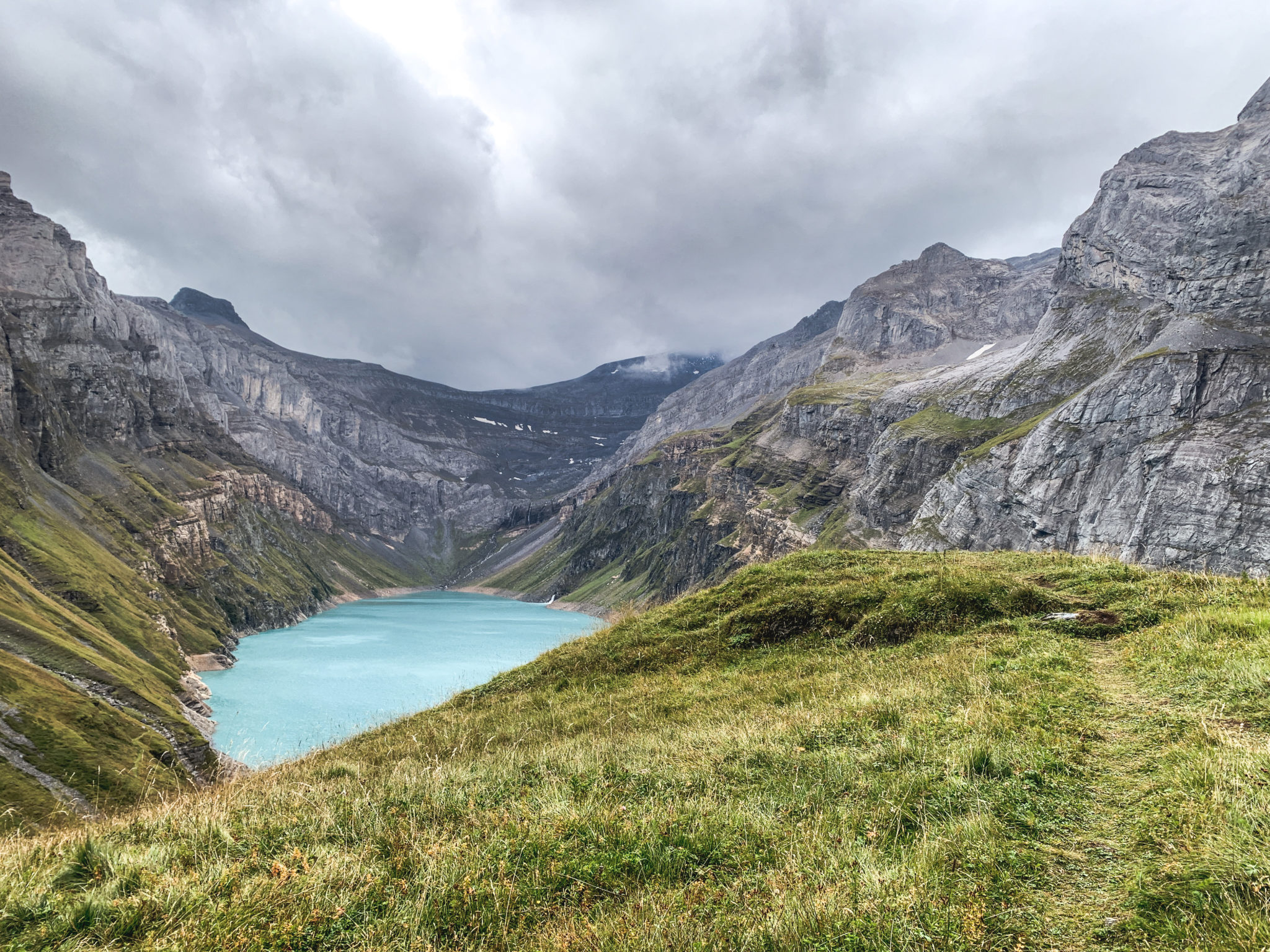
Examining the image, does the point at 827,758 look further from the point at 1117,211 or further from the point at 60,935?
the point at 1117,211

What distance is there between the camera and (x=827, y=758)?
8.42 metres

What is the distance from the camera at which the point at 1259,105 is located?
6432 inches

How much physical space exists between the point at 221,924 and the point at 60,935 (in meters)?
1.34

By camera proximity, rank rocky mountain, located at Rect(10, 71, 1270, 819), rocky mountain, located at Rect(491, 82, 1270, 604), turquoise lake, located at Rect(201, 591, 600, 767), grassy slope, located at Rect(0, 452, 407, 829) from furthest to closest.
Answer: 1. rocky mountain, located at Rect(491, 82, 1270, 604)
2. turquoise lake, located at Rect(201, 591, 600, 767)
3. rocky mountain, located at Rect(10, 71, 1270, 819)
4. grassy slope, located at Rect(0, 452, 407, 829)

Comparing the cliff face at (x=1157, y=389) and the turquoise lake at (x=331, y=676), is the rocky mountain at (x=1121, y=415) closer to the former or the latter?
the cliff face at (x=1157, y=389)

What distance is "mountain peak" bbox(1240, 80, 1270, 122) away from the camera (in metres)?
161

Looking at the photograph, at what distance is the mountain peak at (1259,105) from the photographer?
160750mm

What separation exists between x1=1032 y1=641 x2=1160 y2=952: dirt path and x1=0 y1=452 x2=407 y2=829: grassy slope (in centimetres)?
959

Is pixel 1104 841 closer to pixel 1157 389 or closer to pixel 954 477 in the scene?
pixel 1157 389

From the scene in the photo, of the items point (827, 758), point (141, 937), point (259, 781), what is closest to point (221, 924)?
point (141, 937)

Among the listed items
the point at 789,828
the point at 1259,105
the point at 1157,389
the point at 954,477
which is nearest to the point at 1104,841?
the point at 789,828

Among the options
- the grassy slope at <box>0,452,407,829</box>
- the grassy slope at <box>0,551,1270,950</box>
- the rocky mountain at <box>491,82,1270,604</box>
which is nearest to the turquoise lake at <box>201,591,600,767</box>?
the grassy slope at <box>0,452,407,829</box>

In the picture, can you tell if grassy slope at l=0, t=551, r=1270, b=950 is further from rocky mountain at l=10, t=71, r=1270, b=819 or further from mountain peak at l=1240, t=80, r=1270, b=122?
mountain peak at l=1240, t=80, r=1270, b=122

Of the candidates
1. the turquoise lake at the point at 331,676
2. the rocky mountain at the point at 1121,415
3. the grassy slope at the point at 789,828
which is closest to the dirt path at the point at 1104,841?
the grassy slope at the point at 789,828
